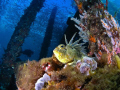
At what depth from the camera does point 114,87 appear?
1.45 m

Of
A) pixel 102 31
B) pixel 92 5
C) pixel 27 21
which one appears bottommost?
pixel 27 21

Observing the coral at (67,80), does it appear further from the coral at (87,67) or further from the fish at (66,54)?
the fish at (66,54)

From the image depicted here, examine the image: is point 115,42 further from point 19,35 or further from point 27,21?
point 27,21

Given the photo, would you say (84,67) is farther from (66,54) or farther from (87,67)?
(66,54)

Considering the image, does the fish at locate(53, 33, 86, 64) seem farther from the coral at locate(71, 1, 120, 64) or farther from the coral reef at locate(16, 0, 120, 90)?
the coral at locate(71, 1, 120, 64)

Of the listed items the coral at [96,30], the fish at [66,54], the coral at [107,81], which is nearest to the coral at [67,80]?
the coral at [107,81]

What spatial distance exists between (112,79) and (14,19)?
32403 mm

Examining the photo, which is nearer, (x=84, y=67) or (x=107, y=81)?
(x=107, y=81)

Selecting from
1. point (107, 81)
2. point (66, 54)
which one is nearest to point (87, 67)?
point (107, 81)

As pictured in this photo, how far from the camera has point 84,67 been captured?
1918 mm

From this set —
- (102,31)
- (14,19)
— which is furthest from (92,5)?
(14,19)

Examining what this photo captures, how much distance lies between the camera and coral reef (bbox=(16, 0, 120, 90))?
5.60 feet

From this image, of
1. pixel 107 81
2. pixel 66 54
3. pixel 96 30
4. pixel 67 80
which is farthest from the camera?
pixel 96 30

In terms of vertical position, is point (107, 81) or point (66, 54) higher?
point (107, 81)
